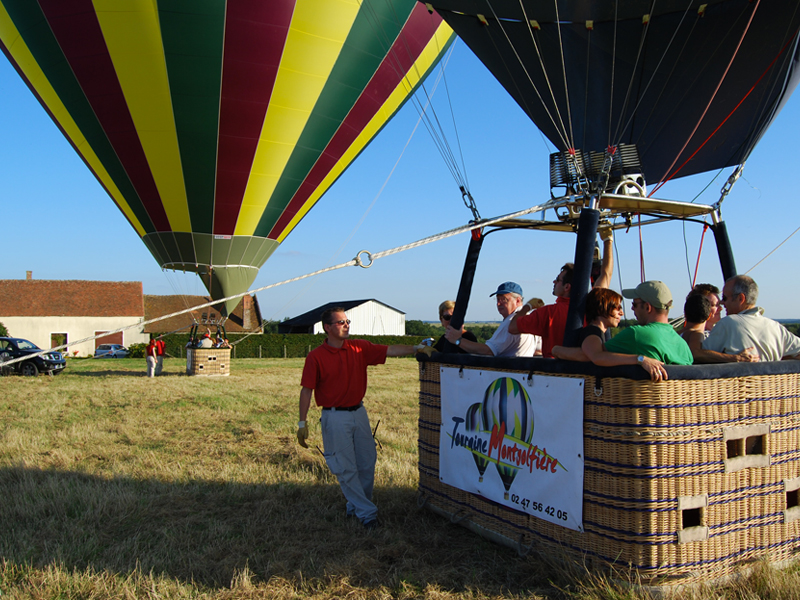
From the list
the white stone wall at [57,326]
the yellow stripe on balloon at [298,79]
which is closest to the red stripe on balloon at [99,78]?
the yellow stripe on balloon at [298,79]

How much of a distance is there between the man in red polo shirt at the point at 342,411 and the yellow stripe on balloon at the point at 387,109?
31.4 ft

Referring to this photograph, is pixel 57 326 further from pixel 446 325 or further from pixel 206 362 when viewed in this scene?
pixel 446 325

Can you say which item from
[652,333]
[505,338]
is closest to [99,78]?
[505,338]

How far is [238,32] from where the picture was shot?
10.9 m

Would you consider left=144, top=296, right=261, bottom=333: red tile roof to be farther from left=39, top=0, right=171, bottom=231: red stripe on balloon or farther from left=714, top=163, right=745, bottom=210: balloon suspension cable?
left=714, top=163, right=745, bottom=210: balloon suspension cable

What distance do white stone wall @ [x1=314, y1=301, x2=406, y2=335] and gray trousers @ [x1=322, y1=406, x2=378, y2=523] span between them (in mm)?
40554

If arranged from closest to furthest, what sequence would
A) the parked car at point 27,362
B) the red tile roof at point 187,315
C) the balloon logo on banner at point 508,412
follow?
the balloon logo on banner at point 508,412, the parked car at point 27,362, the red tile roof at point 187,315

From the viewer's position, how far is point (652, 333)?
3.07 metres

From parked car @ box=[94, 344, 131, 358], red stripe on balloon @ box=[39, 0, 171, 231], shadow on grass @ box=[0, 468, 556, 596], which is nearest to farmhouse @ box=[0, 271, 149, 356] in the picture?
parked car @ box=[94, 344, 131, 358]

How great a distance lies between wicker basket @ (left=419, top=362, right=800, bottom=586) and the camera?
9.36ft

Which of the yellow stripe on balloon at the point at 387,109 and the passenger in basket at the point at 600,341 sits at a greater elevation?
the yellow stripe on balloon at the point at 387,109

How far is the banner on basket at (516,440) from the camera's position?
10.4 ft

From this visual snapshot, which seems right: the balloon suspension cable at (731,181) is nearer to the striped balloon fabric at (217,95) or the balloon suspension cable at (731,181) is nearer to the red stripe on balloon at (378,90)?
the striped balloon fabric at (217,95)

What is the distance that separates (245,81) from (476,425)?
941cm
